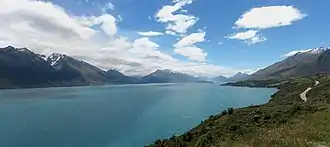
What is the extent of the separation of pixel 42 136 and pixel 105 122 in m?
25.7

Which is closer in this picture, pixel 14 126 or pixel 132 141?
pixel 132 141

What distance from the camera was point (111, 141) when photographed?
75.3 metres

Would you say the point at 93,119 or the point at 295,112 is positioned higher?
the point at 295,112

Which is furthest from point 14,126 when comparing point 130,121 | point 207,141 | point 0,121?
point 207,141

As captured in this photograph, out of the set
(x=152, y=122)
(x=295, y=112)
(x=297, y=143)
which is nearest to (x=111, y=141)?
(x=152, y=122)

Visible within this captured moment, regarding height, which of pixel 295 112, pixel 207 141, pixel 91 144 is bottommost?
pixel 91 144

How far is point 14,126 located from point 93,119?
25.0 m

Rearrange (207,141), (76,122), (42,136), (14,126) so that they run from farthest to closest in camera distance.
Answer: (76,122) < (14,126) < (42,136) < (207,141)

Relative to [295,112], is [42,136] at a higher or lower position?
lower

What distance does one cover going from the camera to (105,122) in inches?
4080

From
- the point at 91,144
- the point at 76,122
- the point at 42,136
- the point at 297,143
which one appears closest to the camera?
the point at 297,143

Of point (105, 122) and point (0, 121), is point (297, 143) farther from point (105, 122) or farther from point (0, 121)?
point (0, 121)

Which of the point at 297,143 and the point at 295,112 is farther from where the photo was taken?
the point at 295,112

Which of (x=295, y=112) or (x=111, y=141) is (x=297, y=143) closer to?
(x=295, y=112)
